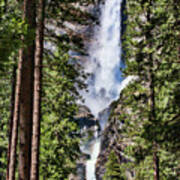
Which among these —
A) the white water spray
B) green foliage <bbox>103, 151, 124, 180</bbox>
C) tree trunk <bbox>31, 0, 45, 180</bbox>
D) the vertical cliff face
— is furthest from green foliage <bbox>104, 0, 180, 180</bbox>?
the white water spray

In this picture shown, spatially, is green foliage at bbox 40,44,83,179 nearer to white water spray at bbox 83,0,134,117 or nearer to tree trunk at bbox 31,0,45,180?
tree trunk at bbox 31,0,45,180

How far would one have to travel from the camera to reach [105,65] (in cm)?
7144

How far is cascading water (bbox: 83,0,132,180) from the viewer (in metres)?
60.3

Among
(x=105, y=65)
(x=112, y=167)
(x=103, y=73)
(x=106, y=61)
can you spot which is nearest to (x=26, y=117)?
(x=112, y=167)

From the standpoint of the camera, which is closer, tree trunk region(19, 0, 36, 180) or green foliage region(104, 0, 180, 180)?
tree trunk region(19, 0, 36, 180)

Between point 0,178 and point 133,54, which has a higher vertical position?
point 133,54

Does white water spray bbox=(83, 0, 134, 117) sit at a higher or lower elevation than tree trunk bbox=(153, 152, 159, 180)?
higher

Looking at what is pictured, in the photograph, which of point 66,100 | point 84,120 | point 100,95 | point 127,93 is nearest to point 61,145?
point 66,100

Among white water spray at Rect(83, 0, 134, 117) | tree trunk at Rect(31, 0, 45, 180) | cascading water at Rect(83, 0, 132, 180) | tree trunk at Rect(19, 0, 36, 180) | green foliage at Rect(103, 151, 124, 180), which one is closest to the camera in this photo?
tree trunk at Rect(19, 0, 36, 180)

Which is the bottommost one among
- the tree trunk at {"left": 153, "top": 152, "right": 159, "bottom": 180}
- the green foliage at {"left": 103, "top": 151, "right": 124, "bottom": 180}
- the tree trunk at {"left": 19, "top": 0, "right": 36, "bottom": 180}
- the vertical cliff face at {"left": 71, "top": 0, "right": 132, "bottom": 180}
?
the green foliage at {"left": 103, "top": 151, "right": 124, "bottom": 180}

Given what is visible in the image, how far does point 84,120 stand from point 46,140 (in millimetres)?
53464

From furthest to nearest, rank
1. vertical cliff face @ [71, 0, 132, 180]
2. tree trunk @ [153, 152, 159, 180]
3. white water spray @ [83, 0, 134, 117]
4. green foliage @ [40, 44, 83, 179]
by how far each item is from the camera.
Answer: white water spray @ [83, 0, 134, 117] → vertical cliff face @ [71, 0, 132, 180] → green foliage @ [40, 44, 83, 179] → tree trunk @ [153, 152, 159, 180]

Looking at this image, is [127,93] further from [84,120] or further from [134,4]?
[84,120]

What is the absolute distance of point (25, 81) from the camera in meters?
7.46
